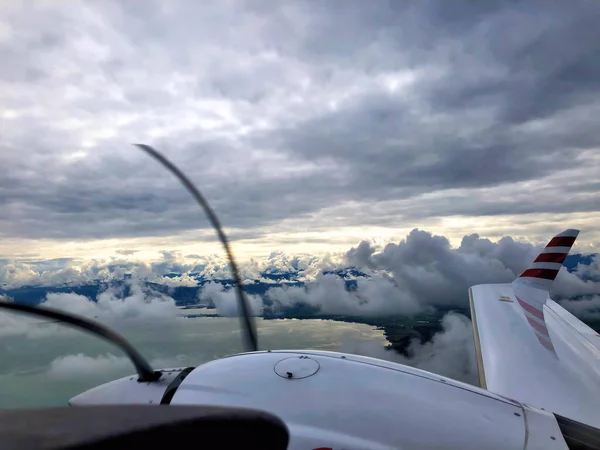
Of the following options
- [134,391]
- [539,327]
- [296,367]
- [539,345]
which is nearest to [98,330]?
[134,391]

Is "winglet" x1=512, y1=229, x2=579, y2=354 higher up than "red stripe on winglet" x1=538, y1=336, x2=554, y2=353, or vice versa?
"winglet" x1=512, y1=229, x2=579, y2=354

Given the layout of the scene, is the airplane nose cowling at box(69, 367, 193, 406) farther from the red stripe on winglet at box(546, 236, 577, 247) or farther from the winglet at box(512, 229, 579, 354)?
the red stripe on winglet at box(546, 236, 577, 247)

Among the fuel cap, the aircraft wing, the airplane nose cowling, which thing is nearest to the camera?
the fuel cap

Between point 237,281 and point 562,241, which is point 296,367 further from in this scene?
point 562,241

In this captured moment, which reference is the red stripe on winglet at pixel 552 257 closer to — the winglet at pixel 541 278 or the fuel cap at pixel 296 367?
the winglet at pixel 541 278

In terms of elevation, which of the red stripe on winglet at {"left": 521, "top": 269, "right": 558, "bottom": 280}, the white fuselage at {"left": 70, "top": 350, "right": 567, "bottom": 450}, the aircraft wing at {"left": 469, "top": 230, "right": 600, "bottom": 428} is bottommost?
the aircraft wing at {"left": 469, "top": 230, "right": 600, "bottom": 428}

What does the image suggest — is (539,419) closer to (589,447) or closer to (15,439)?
(589,447)

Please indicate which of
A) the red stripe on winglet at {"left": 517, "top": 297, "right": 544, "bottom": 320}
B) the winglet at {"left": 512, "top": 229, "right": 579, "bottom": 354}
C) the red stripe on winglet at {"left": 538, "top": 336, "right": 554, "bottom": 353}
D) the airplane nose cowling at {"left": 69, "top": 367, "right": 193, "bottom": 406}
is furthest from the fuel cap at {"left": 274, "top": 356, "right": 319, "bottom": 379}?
the red stripe on winglet at {"left": 517, "top": 297, "right": 544, "bottom": 320}
